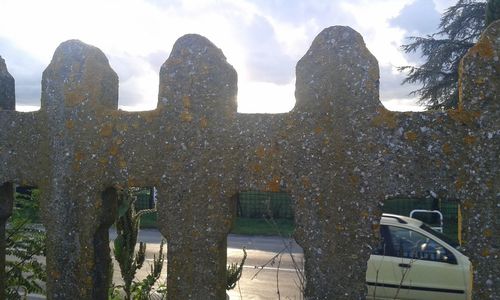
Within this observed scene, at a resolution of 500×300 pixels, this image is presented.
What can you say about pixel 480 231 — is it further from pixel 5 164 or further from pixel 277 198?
pixel 277 198

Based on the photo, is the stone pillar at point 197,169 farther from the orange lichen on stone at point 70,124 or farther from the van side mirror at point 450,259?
the van side mirror at point 450,259

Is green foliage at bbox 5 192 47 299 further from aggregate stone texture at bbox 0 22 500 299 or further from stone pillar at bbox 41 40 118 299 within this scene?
aggregate stone texture at bbox 0 22 500 299

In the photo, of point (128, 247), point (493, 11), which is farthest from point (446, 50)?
point (128, 247)

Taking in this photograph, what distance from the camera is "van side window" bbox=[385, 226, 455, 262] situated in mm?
6508

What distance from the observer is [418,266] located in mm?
6477

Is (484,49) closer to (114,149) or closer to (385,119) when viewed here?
(385,119)

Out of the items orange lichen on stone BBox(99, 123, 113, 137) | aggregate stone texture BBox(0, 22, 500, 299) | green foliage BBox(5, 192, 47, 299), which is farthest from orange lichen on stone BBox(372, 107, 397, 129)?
green foliage BBox(5, 192, 47, 299)

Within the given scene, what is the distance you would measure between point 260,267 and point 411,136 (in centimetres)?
742

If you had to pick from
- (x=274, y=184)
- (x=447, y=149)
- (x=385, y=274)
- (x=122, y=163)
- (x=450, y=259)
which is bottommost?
(x=385, y=274)

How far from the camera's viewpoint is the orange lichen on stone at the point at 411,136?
3.04 metres

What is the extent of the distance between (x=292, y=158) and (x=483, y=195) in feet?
3.70

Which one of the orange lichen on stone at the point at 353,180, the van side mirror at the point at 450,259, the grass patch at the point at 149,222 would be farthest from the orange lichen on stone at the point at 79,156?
the grass patch at the point at 149,222

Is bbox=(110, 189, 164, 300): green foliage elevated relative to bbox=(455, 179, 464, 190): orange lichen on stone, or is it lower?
lower

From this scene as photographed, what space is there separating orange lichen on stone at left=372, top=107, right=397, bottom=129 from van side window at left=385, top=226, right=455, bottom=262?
3.84 meters
